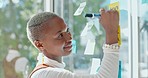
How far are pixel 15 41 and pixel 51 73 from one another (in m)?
1.35

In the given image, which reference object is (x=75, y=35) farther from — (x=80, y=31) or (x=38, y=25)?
(x=38, y=25)

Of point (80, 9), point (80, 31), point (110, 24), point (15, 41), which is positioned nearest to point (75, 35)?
point (80, 31)

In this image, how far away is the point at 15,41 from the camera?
2.41 metres

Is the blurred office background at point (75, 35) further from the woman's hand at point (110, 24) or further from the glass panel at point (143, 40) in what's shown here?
the woman's hand at point (110, 24)

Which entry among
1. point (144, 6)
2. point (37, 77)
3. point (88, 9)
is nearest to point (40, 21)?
point (37, 77)

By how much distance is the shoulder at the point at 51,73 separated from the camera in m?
1.11

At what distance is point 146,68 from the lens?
1492 mm

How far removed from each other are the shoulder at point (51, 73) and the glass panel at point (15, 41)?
1.27 m

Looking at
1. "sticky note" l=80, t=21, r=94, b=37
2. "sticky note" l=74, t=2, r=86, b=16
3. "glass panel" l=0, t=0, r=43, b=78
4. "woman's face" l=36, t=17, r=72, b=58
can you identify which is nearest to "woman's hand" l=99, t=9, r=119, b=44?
"woman's face" l=36, t=17, r=72, b=58

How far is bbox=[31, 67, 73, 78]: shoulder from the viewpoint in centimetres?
111

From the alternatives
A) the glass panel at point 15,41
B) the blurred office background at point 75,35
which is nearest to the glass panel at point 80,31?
the blurred office background at point 75,35

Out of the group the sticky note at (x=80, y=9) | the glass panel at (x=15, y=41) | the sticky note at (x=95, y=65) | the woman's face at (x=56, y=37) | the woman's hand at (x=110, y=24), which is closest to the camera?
the woman's hand at (x=110, y=24)

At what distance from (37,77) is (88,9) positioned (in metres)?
0.81

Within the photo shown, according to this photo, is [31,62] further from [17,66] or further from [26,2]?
[26,2]
